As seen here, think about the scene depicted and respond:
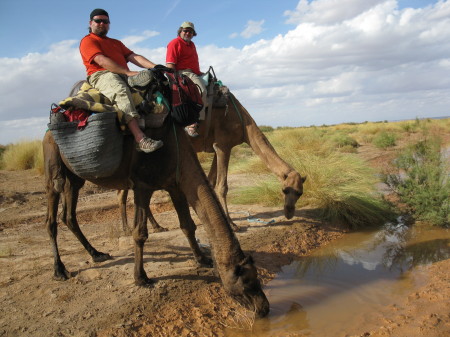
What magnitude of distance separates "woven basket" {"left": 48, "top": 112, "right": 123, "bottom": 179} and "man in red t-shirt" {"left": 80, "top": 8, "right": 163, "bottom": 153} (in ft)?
0.74

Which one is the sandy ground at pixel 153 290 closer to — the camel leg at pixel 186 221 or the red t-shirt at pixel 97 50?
the camel leg at pixel 186 221

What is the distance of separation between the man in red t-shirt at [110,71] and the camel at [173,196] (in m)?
0.29

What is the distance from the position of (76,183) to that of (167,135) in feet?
6.01

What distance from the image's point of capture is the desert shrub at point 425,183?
757 centimetres

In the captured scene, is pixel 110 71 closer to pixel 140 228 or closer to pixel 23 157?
pixel 140 228

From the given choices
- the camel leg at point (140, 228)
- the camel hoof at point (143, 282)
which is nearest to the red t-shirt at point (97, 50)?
the camel leg at point (140, 228)

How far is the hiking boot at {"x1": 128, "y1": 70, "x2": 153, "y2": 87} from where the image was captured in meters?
4.61

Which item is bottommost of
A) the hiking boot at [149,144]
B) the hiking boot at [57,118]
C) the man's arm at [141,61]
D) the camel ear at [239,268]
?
the camel ear at [239,268]

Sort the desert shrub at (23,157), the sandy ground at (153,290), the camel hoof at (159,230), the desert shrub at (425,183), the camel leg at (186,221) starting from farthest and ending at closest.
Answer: the desert shrub at (23,157) < the desert shrub at (425,183) < the camel hoof at (159,230) < the camel leg at (186,221) < the sandy ground at (153,290)

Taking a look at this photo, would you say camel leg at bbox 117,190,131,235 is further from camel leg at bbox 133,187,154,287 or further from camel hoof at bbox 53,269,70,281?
camel leg at bbox 133,187,154,287

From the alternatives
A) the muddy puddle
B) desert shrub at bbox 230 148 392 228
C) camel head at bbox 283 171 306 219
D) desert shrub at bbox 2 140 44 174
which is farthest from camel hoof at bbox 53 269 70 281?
desert shrub at bbox 2 140 44 174

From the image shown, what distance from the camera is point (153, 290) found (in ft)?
15.1

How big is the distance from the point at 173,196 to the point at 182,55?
318 centimetres

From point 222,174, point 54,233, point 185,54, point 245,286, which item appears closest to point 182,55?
point 185,54
